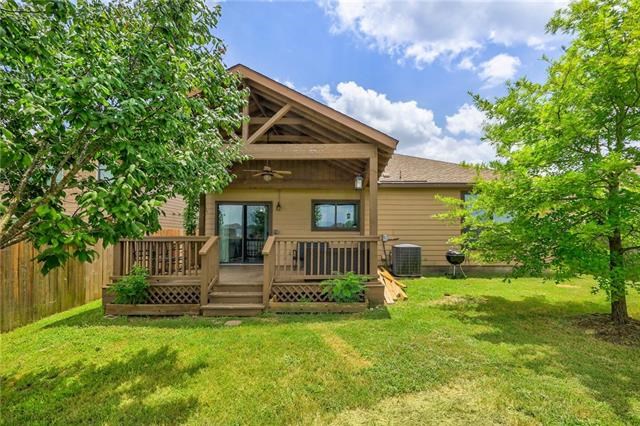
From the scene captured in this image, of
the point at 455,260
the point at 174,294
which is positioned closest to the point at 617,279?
the point at 455,260

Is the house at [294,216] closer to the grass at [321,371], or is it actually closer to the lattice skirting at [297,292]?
the lattice skirting at [297,292]

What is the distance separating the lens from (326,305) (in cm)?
562

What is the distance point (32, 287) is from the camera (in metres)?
5.14

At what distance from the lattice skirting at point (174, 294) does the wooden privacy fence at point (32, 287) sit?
1537 mm

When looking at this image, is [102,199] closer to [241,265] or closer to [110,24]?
[110,24]

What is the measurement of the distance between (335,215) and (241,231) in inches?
122

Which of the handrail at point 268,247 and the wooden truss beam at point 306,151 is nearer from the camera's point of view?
the handrail at point 268,247

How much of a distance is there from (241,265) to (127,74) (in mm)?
6780

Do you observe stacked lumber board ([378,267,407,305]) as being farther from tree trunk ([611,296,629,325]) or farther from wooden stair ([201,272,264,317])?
tree trunk ([611,296,629,325])

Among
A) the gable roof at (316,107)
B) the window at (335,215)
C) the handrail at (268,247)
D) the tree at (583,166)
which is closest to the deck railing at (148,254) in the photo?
the handrail at (268,247)

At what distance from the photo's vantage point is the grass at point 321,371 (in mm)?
2676

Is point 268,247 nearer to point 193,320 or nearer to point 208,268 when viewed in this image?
point 208,268

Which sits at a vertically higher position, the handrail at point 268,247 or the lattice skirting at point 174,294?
the handrail at point 268,247

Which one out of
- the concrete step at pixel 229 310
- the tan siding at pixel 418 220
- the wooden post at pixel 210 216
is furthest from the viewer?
the tan siding at pixel 418 220
